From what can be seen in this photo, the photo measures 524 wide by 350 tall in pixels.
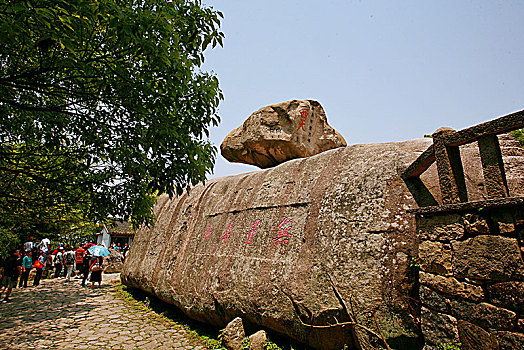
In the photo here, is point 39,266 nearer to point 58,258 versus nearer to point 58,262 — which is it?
point 58,262

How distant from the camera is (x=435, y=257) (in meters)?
3.34

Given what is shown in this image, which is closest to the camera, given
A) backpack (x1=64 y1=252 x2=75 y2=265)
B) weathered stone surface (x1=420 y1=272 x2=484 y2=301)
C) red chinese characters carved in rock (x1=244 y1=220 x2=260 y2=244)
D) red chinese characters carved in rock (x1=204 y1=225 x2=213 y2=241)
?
weathered stone surface (x1=420 y1=272 x2=484 y2=301)

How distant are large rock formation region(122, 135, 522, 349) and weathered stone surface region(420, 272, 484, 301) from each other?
32 cm

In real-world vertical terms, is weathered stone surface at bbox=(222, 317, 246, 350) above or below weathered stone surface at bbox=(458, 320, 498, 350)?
below

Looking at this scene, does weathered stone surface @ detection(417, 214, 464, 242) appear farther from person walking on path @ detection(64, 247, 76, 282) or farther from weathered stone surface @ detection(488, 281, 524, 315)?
person walking on path @ detection(64, 247, 76, 282)

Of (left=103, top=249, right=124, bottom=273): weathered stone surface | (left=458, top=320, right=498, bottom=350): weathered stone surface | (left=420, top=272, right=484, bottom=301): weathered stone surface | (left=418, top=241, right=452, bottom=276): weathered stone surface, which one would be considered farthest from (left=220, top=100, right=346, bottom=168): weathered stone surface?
(left=103, top=249, right=124, bottom=273): weathered stone surface

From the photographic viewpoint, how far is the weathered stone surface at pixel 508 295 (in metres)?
2.63

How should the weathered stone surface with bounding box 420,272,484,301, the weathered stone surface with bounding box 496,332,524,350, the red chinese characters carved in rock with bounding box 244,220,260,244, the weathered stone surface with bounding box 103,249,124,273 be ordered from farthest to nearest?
the weathered stone surface with bounding box 103,249,124,273
the red chinese characters carved in rock with bounding box 244,220,260,244
the weathered stone surface with bounding box 420,272,484,301
the weathered stone surface with bounding box 496,332,524,350

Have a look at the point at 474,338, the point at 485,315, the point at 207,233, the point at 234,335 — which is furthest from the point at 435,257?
the point at 207,233

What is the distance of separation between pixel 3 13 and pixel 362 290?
456 centimetres

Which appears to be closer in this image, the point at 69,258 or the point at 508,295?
the point at 508,295

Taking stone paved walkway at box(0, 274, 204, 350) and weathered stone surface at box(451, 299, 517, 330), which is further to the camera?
stone paved walkway at box(0, 274, 204, 350)

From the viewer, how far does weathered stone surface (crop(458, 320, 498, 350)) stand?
2.78 m

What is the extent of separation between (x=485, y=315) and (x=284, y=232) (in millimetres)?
3053
